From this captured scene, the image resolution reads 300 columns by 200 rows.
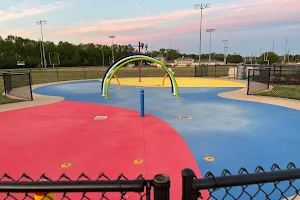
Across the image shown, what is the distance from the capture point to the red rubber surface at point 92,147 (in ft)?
16.6

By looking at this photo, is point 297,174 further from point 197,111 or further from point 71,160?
point 197,111

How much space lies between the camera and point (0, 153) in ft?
20.0

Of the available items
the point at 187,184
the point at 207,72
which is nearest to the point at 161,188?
the point at 187,184

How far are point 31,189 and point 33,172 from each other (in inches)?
163

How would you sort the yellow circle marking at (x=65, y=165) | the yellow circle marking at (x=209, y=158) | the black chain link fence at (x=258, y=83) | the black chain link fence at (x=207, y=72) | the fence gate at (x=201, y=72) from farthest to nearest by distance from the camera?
the fence gate at (x=201, y=72)
the black chain link fence at (x=207, y=72)
the black chain link fence at (x=258, y=83)
the yellow circle marking at (x=209, y=158)
the yellow circle marking at (x=65, y=165)

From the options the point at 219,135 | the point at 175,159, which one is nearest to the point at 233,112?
the point at 219,135

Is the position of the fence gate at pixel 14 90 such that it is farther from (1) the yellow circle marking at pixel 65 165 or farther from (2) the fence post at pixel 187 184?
(2) the fence post at pixel 187 184

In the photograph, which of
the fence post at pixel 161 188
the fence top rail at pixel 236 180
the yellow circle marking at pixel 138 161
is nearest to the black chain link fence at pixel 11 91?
the yellow circle marking at pixel 138 161

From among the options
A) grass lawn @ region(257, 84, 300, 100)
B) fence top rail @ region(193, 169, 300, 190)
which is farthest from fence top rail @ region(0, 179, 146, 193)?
grass lawn @ region(257, 84, 300, 100)

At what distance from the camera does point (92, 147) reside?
20.9 ft

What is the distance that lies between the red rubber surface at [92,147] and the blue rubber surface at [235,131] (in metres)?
0.57

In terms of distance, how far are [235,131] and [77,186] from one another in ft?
23.3

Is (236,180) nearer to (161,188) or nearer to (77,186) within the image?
(161,188)

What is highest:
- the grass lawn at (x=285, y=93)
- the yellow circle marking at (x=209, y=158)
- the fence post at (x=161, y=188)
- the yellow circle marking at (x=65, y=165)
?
the fence post at (x=161, y=188)
